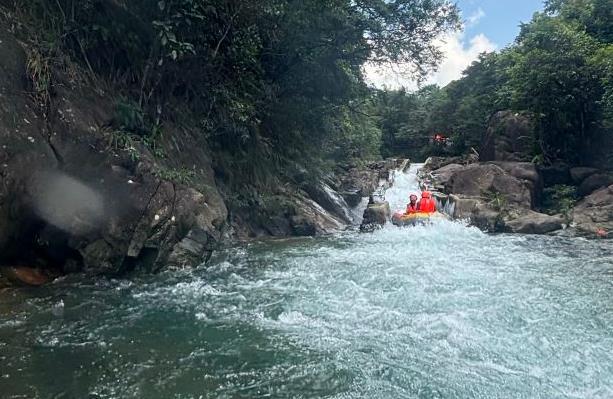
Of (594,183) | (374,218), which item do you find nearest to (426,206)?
(374,218)

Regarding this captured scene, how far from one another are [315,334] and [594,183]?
16855 mm

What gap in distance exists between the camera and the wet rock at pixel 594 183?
18.0m

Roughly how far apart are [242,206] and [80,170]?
634 centimetres

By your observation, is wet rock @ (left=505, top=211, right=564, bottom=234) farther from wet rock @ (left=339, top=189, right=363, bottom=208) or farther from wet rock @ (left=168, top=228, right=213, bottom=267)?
wet rock @ (left=168, top=228, right=213, bottom=267)

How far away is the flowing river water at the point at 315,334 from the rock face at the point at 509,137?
14.1 meters

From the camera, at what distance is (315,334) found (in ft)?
18.5

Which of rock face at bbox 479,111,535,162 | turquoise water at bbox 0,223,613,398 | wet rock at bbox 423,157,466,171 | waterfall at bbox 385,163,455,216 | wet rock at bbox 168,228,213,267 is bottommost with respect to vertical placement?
turquoise water at bbox 0,223,613,398

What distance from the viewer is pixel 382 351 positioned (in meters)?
5.15

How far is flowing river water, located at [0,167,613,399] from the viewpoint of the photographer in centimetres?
437

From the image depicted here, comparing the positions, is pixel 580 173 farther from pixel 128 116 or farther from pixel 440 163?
pixel 128 116

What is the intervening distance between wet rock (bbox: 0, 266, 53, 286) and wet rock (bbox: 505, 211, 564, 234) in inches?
534

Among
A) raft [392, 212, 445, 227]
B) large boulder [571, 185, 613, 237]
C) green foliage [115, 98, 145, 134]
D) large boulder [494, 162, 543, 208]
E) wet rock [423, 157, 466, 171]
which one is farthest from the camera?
wet rock [423, 157, 466, 171]

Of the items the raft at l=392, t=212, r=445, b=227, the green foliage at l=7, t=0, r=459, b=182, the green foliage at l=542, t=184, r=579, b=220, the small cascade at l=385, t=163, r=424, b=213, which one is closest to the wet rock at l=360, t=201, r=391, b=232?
the raft at l=392, t=212, r=445, b=227

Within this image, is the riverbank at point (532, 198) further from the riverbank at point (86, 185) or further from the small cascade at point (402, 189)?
the riverbank at point (86, 185)
